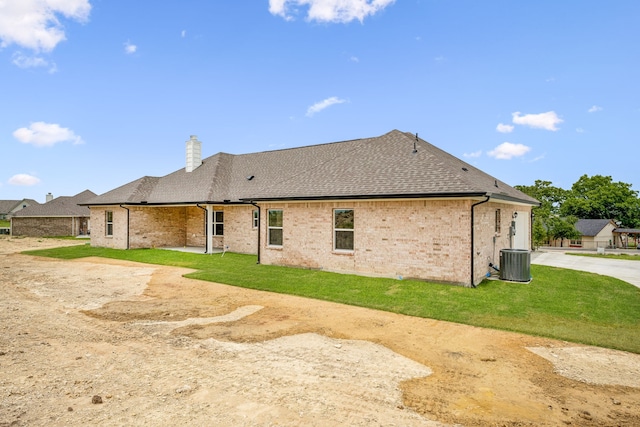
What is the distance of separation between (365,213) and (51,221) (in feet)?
138

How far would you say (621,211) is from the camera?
6366cm

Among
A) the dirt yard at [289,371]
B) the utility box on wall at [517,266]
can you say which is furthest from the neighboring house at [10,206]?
the utility box on wall at [517,266]

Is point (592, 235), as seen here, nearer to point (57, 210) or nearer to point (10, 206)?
point (57, 210)

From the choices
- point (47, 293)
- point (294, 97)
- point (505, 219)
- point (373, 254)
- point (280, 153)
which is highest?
point (294, 97)

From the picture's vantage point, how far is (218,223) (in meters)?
21.2

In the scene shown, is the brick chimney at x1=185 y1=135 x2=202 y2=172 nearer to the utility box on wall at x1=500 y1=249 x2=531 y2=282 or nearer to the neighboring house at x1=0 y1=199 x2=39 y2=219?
the utility box on wall at x1=500 y1=249 x2=531 y2=282

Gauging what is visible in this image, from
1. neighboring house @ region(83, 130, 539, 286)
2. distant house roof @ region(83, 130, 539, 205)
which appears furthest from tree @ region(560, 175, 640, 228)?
distant house roof @ region(83, 130, 539, 205)

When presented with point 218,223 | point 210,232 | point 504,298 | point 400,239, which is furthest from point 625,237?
point 210,232

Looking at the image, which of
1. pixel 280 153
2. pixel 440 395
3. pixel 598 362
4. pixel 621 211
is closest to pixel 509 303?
pixel 598 362

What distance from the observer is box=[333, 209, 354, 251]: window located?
1330 centimetres

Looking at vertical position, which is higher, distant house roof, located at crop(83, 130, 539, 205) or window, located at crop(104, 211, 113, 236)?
distant house roof, located at crop(83, 130, 539, 205)

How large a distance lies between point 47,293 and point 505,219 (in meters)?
17.3

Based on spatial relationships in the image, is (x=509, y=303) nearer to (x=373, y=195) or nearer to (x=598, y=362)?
(x=598, y=362)

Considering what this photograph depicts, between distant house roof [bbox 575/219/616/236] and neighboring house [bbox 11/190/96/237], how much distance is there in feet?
229
